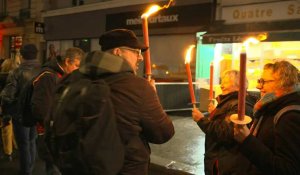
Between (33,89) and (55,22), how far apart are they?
1719 centimetres

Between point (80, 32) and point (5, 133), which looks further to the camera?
point (80, 32)

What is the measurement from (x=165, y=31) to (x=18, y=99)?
35.3ft

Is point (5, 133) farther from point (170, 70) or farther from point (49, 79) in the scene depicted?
point (170, 70)

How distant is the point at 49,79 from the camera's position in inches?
185

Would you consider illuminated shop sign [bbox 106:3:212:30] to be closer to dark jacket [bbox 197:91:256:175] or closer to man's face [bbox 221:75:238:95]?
man's face [bbox 221:75:238:95]

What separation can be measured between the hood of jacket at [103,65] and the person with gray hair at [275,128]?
2.53 ft

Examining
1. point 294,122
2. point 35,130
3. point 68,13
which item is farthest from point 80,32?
point 294,122

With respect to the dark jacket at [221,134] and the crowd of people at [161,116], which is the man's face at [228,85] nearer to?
the dark jacket at [221,134]

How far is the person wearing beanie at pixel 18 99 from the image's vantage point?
546 cm

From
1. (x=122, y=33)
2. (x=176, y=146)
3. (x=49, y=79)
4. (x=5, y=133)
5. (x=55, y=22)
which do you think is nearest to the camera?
(x=122, y=33)

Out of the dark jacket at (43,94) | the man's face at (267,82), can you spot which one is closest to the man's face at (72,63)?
the dark jacket at (43,94)

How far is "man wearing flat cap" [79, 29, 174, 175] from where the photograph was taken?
2.45 m

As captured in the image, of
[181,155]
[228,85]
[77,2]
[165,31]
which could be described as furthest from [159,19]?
[228,85]

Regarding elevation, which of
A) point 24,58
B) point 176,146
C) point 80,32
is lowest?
point 176,146
